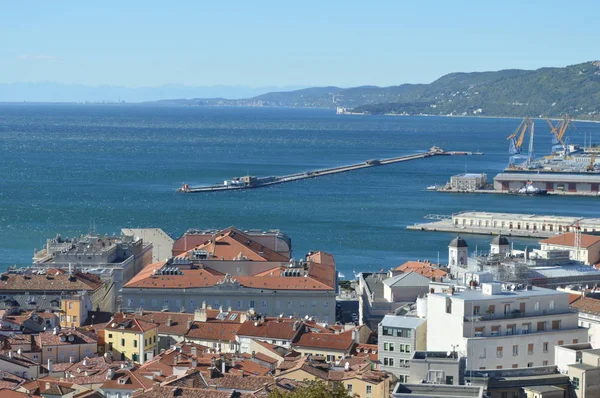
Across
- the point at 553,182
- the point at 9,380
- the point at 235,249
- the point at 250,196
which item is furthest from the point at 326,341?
the point at 553,182

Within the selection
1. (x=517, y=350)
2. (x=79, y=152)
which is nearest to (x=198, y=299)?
(x=517, y=350)

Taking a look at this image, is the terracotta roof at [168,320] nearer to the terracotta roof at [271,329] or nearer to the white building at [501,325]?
the terracotta roof at [271,329]

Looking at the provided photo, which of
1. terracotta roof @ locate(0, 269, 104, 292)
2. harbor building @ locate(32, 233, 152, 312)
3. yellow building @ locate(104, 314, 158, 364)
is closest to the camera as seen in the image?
yellow building @ locate(104, 314, 158, 364)

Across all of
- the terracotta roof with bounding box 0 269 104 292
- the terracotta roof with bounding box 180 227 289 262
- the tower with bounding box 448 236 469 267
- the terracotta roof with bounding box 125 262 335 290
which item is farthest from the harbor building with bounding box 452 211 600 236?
the terracotta roof with bounding box 0 269 104 292

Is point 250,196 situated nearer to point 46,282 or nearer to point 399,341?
point 46,282

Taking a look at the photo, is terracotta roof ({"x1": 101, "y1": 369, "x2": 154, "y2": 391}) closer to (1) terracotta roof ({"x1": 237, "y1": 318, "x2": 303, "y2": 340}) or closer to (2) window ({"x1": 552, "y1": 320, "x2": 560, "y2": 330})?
(1) terracotta roof ({"x1": 237, "y1": 318, "x2": 303, "y2": 340})

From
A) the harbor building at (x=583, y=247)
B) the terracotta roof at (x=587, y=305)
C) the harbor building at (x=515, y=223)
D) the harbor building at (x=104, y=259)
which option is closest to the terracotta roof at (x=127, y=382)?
the terracotta roof at (x=587, y=305)
